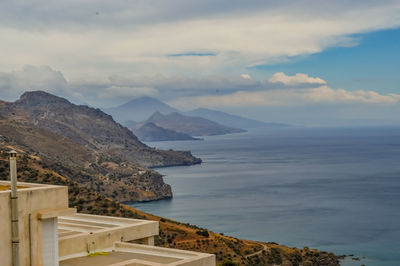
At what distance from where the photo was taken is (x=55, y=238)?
46.0 ft

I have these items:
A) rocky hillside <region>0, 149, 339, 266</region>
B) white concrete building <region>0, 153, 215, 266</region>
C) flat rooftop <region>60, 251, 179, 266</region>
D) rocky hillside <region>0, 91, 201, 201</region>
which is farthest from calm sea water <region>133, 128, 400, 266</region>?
flat rooftop <region>60, 251, 179, 266</region>

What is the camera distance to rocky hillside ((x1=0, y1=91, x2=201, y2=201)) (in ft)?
337

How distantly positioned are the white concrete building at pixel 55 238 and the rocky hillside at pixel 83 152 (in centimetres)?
7066

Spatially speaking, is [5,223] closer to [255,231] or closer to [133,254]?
[133,254]

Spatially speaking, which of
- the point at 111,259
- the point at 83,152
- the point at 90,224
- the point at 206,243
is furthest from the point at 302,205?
the point at 111,259

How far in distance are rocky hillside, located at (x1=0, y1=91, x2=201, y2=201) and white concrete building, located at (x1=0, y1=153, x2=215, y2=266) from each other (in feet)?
232

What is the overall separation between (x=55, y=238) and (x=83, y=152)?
12458cm

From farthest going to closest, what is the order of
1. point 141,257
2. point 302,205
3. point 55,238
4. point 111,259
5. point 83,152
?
point 83,152 → point 302,205 → point 141,257 → point 111,259 → point 55,238

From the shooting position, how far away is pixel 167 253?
17812 mm

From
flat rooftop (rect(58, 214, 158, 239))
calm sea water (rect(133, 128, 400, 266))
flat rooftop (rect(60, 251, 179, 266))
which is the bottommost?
calm sea water (rect(133, 128, 400, 266))

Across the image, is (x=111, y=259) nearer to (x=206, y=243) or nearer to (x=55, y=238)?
(x=55, y=238)

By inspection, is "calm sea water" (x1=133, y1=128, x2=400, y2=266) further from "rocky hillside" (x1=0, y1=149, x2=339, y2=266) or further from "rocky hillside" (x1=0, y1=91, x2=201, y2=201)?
"rocky hillside" (x1=0, y1=91, x2=201, y2=201)

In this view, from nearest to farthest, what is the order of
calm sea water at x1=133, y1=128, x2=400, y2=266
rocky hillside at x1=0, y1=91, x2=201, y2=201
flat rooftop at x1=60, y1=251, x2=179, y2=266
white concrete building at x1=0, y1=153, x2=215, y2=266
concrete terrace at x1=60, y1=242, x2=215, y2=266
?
white concrete building at x1=0, y1=153, x2=215, y2=266 < concrete terrace at x1=60, y1=242, x2=215, y2=266 < flat rooftop at x1=60, y1=251, x2=179, y2=266 < calm sea water at x1=133, y1=128, x2=400, y2=266 < rocky hillside at x1=0, y1=91, x2=201, y2=201

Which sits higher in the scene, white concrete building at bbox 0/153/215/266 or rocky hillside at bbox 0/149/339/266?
white concrete building at bbox 0/153/215/266
